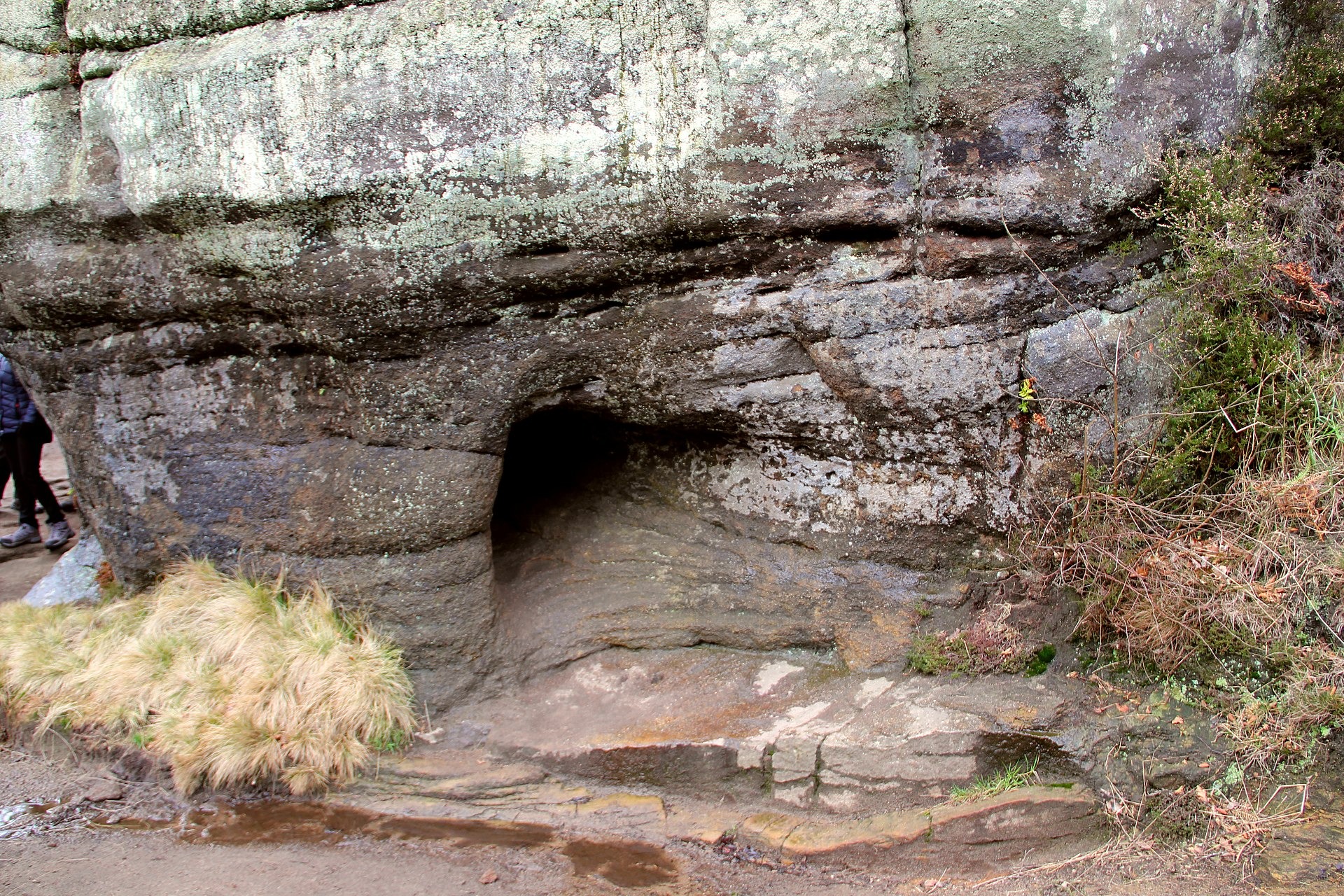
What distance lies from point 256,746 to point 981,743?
9.12 feet

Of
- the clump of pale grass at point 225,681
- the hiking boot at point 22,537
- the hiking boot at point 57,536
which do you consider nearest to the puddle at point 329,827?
the clump of pale grass at point 225,681

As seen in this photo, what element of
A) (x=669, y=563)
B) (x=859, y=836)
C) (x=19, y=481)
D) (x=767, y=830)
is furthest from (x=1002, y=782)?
(x=19, y=481)

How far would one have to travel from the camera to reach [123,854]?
342 centimetres

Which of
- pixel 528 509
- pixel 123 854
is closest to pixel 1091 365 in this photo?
pixel 528 509

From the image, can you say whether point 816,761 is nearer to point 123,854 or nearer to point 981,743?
point 981,743

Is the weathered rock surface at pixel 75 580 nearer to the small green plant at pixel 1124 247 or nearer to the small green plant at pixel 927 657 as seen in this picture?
the small green plant at pixel 927 657

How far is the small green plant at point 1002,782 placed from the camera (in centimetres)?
326

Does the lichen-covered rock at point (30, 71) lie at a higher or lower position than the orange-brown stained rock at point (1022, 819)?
higher

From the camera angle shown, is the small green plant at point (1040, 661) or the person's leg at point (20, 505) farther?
the person's leg at point (20, 505)

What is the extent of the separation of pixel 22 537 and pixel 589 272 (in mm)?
5425

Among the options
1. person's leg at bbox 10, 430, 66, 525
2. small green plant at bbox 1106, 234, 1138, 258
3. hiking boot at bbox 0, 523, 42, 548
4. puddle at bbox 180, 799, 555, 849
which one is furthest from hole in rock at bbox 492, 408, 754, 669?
hiking boot at bbox 0, 523, 42, 548

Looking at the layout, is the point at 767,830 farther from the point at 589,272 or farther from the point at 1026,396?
the point at 589,272

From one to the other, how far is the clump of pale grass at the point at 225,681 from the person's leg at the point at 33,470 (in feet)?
8.29

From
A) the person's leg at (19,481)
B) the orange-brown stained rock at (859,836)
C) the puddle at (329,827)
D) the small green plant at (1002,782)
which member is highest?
the person's leg at (19,481)
